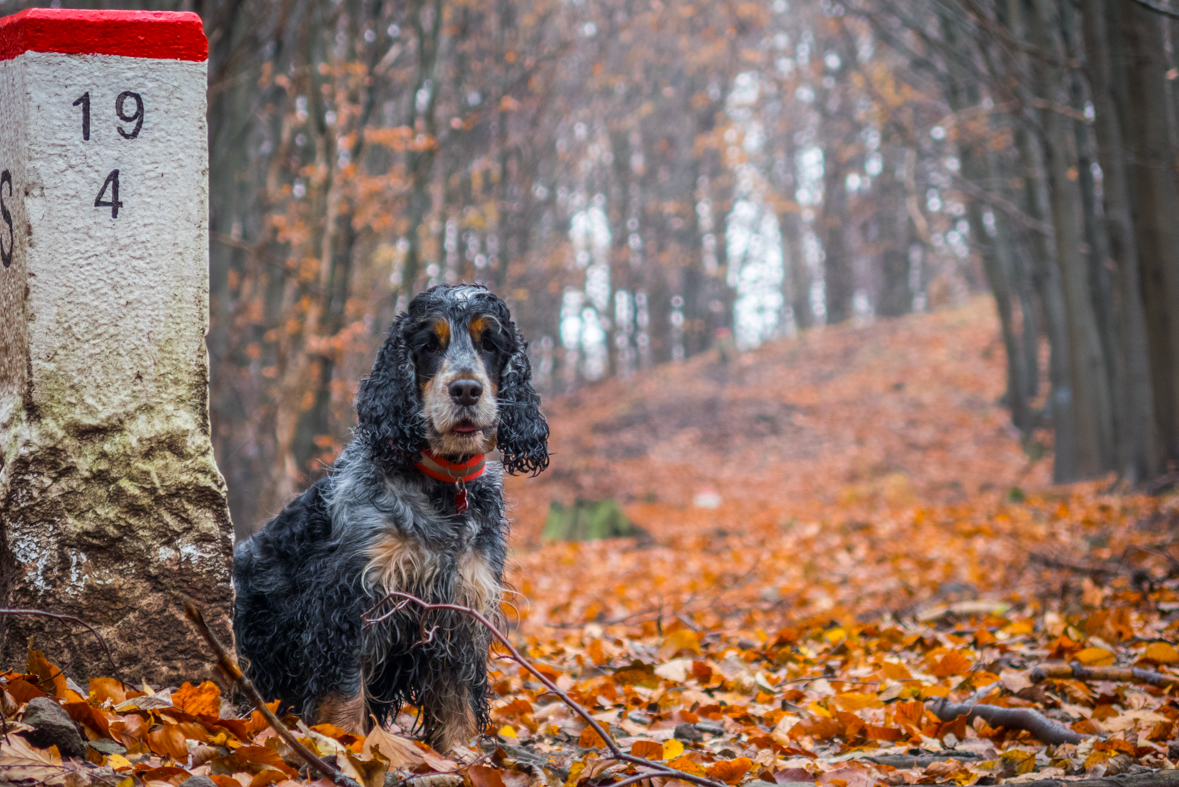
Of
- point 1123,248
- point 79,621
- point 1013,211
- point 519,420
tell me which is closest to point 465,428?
point 519,420

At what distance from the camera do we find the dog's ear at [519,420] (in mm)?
3756

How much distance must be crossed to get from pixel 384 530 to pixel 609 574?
26.2ft

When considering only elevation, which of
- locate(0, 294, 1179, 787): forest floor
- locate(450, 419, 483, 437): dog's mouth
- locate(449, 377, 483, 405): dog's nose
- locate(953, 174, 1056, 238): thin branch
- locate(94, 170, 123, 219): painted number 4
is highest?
locate(953, 174, 1056, 238): thin branch

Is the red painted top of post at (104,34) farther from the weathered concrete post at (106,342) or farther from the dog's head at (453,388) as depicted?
the dog's head at (453,388)

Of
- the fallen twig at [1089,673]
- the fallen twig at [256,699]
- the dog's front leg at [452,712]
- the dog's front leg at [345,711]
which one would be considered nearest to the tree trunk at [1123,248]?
the fallen twig at [1089,673]

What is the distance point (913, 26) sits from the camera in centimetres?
1394

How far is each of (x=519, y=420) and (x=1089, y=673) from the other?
2.65 m

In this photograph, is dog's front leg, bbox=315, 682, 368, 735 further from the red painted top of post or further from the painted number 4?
the red painted top of post

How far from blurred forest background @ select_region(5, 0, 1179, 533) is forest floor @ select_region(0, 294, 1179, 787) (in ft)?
8.77

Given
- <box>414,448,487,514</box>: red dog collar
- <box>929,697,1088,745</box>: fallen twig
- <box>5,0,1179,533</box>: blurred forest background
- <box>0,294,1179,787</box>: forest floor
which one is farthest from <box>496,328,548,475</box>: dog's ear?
<box>5,0,1179,533</box>: blurred forest background

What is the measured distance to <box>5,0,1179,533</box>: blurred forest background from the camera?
379 inches

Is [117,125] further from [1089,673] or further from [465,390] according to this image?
[1089,673]

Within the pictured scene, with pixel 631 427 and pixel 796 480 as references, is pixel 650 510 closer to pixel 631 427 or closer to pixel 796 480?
pixel 796 480

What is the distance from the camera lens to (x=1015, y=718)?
3.43m
